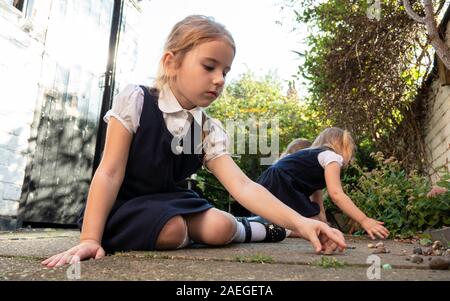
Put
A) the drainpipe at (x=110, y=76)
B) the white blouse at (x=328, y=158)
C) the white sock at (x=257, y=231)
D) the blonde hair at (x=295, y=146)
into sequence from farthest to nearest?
the drainpipe at (x=110, y=76)
the blonde hair at (x=295, y=146)
the white blouse at (x=328, y=158)
the white sock at (x=257, y=231)

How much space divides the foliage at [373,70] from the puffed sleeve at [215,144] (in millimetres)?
2790

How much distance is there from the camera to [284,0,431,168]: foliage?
4191mm

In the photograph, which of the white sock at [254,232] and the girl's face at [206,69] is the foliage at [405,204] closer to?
the white sock at [254,232]

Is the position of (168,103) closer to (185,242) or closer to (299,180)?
(185,242)

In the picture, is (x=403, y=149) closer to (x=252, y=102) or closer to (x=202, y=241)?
(x=202, y=241)

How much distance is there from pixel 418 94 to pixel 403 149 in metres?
0.63

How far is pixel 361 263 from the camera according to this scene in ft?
4.14

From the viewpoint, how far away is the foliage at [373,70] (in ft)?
13.8

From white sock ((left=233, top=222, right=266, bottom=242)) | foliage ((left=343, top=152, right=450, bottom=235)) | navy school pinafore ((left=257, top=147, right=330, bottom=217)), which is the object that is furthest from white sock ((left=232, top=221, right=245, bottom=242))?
foliage ((left=343, top=152, right=450, bottom=235))

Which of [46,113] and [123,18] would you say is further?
[123,18]

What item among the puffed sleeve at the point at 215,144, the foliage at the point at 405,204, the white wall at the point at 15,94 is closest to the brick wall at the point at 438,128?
the foliage at the point at 405,204

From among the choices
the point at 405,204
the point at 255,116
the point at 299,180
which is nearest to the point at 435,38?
the point at 405,204

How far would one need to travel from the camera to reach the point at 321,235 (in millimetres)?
1415
